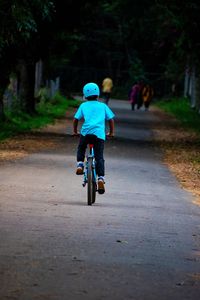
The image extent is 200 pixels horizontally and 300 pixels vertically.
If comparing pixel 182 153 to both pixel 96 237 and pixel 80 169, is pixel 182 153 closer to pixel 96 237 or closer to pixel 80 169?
pixel 80 169

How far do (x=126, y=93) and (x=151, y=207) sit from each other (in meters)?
62.6

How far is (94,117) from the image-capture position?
12.7m

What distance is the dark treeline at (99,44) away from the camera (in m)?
24.1

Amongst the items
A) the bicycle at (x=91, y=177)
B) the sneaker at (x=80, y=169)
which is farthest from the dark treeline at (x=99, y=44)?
the bicycle at (x=91, y=177)

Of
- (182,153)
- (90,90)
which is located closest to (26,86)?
(182,153)

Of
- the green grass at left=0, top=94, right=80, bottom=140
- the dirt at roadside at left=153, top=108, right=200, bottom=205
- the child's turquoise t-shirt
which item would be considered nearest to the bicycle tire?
the child's turquoise t-shirt

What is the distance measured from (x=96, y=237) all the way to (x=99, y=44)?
66398 mm

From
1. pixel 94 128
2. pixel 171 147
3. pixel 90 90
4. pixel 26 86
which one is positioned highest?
pixel 90 90

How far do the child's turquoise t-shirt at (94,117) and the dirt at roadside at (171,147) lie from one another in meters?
1.97

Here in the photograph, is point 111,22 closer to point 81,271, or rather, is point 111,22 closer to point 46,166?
point 46,166

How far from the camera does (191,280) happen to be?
293 inches

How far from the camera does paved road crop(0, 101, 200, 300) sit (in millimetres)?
6988

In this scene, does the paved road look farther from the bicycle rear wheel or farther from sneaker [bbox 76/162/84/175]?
sneaker [bbox 76/162/84/175]

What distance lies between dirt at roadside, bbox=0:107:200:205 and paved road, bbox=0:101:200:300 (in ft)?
1.88
